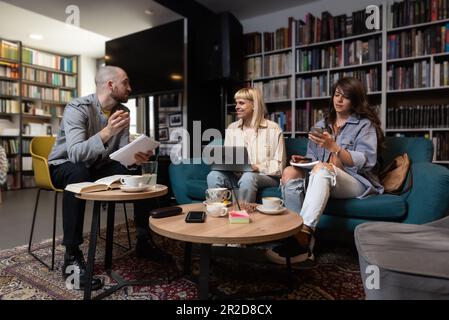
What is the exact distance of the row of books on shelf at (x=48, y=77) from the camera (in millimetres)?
5273

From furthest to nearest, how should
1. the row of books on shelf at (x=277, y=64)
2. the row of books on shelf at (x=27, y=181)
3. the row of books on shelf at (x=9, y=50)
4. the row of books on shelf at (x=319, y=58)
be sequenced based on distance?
the row of books on shelf at (x=27, y=181) → the row of books on shelf at (x=9, y=50) → the row of books on shelf at (x=277, y=64) → the row of books on shelf at (x=319, y=58)

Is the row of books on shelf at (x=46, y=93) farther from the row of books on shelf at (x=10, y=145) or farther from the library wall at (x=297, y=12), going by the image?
the library wall at (x=297, y=12)

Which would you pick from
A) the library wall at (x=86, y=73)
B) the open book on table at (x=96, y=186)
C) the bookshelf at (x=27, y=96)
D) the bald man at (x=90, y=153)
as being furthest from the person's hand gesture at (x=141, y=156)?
the library wall at (x=86, y=73)

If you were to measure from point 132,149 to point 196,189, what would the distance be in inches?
34.8

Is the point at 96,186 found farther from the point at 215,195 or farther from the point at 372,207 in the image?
the point at 372,207

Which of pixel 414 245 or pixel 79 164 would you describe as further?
pixel 79 164

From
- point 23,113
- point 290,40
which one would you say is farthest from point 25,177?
point 290,40

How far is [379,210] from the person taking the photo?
1.61 metres

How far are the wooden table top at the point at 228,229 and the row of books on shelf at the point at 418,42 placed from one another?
2412 mm

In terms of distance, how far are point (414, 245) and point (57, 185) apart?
63.9 inches

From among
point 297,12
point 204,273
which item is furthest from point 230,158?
point 297,12
